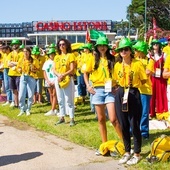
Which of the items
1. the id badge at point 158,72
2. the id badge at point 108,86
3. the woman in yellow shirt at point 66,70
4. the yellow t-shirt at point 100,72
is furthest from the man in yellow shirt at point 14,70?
the id badge at point 108,86

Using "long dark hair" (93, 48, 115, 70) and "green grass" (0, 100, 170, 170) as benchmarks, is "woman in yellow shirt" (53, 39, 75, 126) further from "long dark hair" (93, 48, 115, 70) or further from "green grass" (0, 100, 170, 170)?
"long dark hair" (93, 48, 115, 70)

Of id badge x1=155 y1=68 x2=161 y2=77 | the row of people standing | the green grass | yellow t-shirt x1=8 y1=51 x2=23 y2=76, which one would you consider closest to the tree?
yellow t-shirt x1=8 y1=51 x2=23 y2=76

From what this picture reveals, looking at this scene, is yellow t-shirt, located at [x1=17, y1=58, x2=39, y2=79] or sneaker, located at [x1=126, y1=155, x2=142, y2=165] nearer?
sneaker, located at [x1=126, y1=155, x2=142, y2=165]

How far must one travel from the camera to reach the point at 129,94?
19.2 ft

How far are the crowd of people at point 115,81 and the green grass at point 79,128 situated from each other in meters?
0.23

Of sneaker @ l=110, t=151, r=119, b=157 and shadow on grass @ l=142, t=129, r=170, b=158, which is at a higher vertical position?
sneaker @ l=110, t=151, r=119, b=157

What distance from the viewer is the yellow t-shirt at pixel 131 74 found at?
590 centimetres

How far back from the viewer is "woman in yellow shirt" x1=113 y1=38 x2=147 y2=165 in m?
5.86

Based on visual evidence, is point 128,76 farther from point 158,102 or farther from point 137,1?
point 137,1

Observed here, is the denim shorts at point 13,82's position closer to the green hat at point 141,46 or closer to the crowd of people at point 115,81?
the crowd of people at point 115,81

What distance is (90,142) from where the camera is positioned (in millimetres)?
7348

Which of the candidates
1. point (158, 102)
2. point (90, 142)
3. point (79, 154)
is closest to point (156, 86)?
point (158, 102)

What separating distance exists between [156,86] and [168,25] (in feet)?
175

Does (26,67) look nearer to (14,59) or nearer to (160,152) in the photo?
(14,59)
